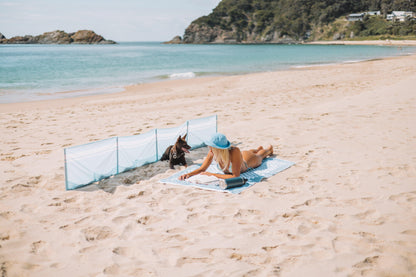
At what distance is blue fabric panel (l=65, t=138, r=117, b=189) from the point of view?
4715mm

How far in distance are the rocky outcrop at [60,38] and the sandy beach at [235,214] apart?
15839 centimetres

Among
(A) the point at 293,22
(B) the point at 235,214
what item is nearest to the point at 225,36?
(A) the point at 293,22

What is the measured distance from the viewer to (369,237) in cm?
336

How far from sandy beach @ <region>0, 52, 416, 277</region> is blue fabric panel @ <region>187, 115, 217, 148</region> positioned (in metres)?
0.28

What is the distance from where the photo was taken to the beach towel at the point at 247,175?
474cm

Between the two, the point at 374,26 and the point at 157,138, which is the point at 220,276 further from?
the point at 374,26

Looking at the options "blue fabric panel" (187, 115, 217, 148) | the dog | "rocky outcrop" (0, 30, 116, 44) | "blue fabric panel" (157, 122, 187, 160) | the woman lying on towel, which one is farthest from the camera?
"rocky outcrop" (0, 30, 116, 44)

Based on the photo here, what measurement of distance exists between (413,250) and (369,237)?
0.40 meters

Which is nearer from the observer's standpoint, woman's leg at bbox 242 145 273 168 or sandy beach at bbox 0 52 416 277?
sandy beach at bbox 0 52 416 277

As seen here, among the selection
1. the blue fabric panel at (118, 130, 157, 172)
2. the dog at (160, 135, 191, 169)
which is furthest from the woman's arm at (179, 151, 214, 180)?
the blue fabric panel at (118, 130, 157, 172)

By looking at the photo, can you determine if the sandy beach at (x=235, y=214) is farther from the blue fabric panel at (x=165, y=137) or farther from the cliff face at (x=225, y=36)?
the cliff face at (x=225, y=36)

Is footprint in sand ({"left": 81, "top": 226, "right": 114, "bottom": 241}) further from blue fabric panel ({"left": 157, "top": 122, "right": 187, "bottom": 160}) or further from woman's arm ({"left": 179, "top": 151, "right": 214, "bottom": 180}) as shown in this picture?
blue fabric panel ({"left": 157, "top": 122, "right": 187, "bottom": 160})

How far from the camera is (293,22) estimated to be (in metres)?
135

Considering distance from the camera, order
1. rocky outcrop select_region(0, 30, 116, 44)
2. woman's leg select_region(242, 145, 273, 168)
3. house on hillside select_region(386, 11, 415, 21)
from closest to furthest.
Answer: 1. woman's leg select_region(242, 145, 273, 168)
2. house on hillside select_region(386, 11, 415, 21)
3. rocky outcrop select_region(0, 30, 116, 44)
